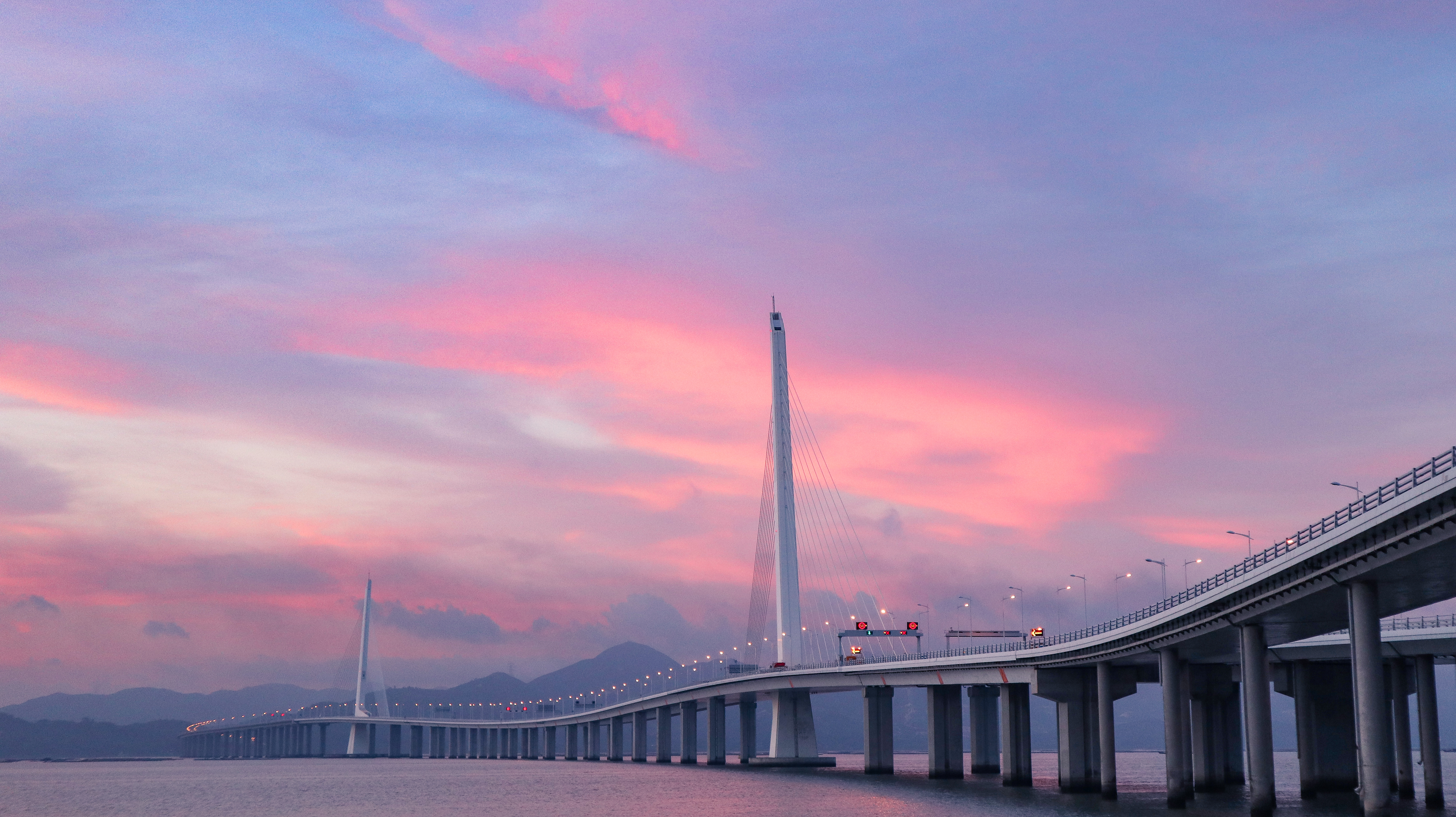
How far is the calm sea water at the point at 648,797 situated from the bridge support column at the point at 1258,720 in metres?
8.76

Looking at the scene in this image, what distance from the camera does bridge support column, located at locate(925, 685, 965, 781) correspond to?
4808 inches

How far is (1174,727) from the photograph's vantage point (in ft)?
259

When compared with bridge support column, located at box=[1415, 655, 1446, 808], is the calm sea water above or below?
below

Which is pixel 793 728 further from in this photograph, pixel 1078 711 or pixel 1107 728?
pixel 1107 728

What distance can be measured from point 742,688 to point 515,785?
28050 mm

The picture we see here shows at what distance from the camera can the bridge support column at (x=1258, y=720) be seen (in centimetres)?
6738

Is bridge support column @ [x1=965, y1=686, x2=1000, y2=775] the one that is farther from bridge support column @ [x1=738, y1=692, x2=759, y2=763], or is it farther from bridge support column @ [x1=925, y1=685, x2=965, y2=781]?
bridge support column @ [x1=738, y1=692, x2=759, y2=763]

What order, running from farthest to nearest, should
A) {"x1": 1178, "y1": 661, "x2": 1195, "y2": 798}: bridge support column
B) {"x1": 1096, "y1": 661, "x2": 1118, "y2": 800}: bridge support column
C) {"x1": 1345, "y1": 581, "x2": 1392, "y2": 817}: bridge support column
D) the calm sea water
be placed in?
1. {"x1": 1096, "y1": 661, "x2": 1118, "y2": 800}: bridge support column
2. the calm sea water
3. {"x1": 1178, "y1": 661, "x2": 1195, "y2": 798}: bridge support column
4. {"x1": 1345, "y1": 581, "x2": 1392, "y2": 817}: bridge support column

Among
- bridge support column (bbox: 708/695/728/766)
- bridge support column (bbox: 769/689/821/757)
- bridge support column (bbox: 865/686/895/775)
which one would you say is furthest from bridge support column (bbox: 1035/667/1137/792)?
bridge support column (bbox: 708/695/728/766)

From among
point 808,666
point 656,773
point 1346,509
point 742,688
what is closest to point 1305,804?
point 1346,509

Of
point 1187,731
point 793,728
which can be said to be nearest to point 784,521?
point 793,728

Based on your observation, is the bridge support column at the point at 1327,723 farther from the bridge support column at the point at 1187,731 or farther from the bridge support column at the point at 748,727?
the bridge support column at the point at 748,727

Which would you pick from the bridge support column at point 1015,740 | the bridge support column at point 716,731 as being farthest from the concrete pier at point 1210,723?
the bridge support column at point 716,731

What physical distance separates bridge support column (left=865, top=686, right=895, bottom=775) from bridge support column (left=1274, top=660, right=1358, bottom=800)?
45581 millimetres
